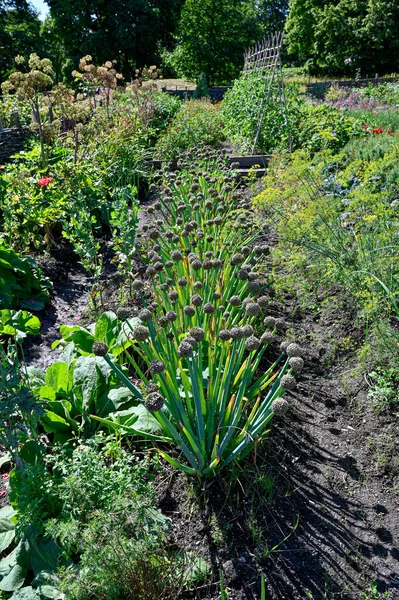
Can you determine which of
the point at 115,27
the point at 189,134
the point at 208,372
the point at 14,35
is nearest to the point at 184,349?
the point at 208,372

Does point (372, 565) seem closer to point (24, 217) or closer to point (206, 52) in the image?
point (24, 217)

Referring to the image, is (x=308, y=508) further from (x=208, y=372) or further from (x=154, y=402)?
(x=154, y=402)

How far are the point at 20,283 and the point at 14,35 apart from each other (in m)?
30.8

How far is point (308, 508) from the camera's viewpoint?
2.14m

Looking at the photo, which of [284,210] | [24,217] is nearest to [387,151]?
[284,210]

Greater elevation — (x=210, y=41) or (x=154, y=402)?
(x=210, y=41)

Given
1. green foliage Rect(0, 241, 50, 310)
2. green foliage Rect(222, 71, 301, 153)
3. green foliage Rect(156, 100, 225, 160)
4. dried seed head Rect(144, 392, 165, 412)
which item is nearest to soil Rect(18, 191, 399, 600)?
dried seed head Rect(144, 392, 165, 412)

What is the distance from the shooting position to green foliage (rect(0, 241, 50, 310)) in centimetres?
369

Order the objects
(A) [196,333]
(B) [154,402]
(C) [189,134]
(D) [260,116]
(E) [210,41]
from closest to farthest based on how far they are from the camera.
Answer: (B) [154,402], (A) [196,333], (D) [260,116], (C) [189,134], (E) [210,41]

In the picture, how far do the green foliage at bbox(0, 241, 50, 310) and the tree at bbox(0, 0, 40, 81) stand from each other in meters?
29.4

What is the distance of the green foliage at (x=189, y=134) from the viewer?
857 centimetres

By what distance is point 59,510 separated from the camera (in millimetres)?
1958

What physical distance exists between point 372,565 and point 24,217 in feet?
13.6

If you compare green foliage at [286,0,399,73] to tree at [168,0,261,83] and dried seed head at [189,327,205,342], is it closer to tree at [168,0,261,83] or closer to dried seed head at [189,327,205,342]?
tree at [168,0,261,83]
